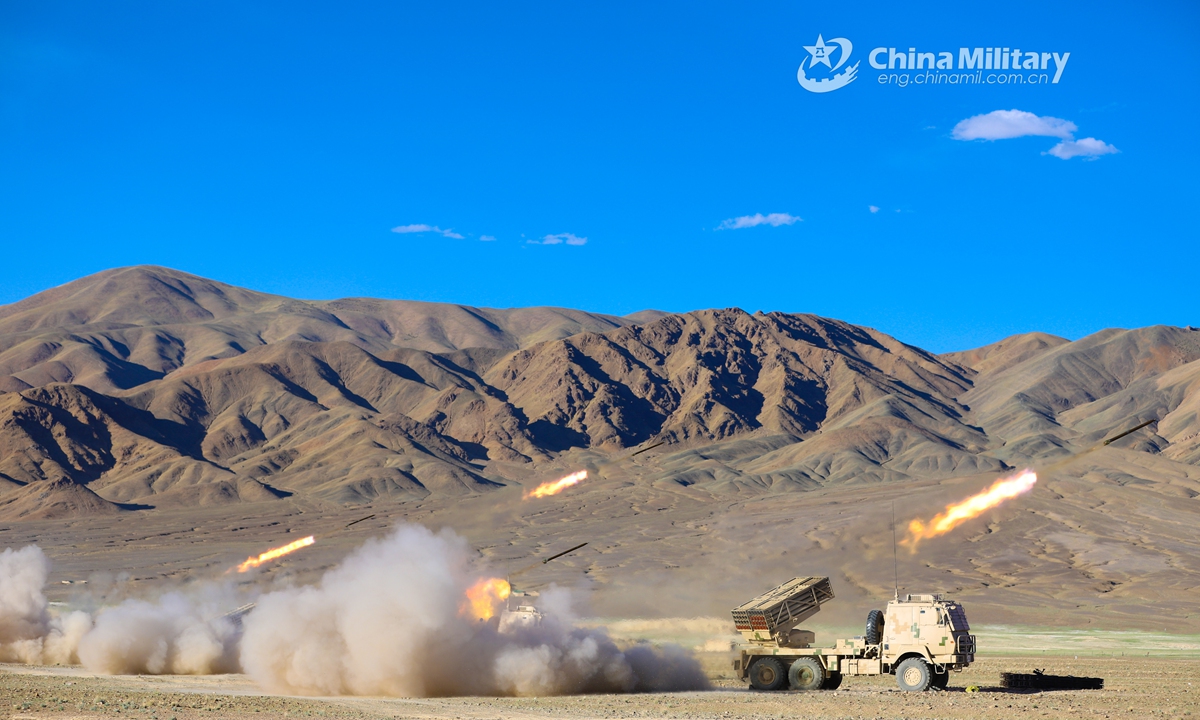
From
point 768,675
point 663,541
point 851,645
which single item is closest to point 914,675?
point 851,645

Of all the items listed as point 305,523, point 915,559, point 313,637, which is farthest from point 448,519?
point 305,523

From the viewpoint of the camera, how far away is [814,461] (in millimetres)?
186375

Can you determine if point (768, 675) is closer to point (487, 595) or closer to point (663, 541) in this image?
point (487, 595)

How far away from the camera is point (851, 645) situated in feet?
125

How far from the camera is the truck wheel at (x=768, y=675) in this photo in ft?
128

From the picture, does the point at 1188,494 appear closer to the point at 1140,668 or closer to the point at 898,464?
the point at 898,464

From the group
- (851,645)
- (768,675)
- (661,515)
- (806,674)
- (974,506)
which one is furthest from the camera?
(661,515)

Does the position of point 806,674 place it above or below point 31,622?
below

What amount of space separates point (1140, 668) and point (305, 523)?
369 feet

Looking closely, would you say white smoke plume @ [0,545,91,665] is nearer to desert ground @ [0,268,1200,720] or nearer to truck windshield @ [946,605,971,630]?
desert ground @ [0,268,1200,720]

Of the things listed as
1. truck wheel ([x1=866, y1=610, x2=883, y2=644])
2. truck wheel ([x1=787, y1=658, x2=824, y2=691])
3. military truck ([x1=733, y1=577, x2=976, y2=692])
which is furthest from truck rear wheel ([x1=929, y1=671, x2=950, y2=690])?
truck wheel ([x1=787, y1=658, x2=824, y2=691])

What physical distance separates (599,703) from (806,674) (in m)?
7.31

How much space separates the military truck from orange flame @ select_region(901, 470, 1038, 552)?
24.9 ft

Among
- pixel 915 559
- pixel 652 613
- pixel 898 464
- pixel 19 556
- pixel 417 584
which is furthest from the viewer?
pixel 898 464
